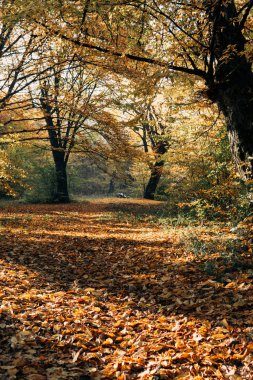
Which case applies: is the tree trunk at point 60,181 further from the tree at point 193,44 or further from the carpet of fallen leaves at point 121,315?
the tree at point 193,44

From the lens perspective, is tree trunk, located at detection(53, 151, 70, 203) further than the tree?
Yes

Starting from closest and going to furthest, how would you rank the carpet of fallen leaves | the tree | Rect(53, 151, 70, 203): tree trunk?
1. the carpet of fallen leaves
2. the tree
3. Rect(53, 151, 70, 203): tree trunk

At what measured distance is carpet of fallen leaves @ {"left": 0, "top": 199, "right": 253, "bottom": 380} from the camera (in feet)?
9.80

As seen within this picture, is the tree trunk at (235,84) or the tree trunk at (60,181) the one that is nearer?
the tree trunk at (235,84)

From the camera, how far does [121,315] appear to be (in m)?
4.11

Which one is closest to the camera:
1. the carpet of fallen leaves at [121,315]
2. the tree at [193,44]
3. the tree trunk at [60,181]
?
the carpet of fallen leaves at [121,315]

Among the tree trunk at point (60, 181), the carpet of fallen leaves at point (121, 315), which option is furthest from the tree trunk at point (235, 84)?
the tree trunk at point (60, 181)

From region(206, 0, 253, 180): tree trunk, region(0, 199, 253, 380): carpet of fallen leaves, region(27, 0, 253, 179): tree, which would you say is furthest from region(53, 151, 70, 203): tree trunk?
region(206, 0, 253, 180): tree trunk

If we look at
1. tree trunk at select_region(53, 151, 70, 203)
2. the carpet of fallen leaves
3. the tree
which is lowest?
the carpet of fallen leaves

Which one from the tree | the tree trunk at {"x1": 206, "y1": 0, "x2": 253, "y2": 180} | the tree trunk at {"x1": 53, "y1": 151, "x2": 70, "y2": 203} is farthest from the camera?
the tree trunk at {"x1": 53, "y1": 151, "x2": 70, "y2": 203}

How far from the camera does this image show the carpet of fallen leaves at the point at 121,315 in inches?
118

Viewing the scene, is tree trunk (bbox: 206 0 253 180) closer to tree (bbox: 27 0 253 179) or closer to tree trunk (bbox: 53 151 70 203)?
tree (bbox: 27 0 253 179)

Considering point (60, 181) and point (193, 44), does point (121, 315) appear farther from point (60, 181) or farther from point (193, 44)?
point (60, 181)

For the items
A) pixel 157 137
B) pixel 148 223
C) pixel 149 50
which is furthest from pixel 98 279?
pixel 157 137
